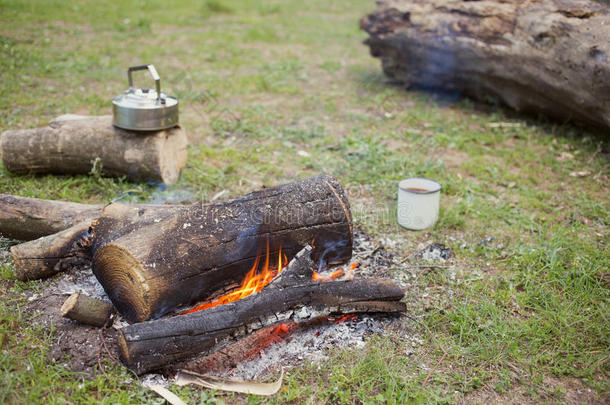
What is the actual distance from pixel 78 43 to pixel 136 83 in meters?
2.33

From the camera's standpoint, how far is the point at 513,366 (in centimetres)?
264

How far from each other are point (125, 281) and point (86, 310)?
0.27 m

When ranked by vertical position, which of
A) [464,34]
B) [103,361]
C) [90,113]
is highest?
[464,34]

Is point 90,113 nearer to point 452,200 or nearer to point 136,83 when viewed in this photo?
point 136,83

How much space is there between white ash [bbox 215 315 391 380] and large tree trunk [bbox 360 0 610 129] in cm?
384

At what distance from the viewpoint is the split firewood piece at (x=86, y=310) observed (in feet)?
8.55

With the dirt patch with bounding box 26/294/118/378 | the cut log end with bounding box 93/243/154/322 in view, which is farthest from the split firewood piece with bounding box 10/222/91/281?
the cut log end with bounding box 93/243/154/322

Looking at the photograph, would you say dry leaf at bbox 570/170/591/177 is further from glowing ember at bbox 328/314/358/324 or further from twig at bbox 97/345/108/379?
twig at bbox 97/345/108/379

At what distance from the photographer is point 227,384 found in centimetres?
243

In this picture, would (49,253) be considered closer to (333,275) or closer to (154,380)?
(154,380)

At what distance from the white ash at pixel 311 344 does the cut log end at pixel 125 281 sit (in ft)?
1.95

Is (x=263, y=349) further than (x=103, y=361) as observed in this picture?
Yes

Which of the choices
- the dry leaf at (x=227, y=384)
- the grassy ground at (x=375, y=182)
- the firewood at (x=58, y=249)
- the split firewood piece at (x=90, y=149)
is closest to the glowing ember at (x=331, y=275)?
the grassy ground at (x=375, y=182)

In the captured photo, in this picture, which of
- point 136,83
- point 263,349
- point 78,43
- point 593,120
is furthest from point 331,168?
point 78,43
